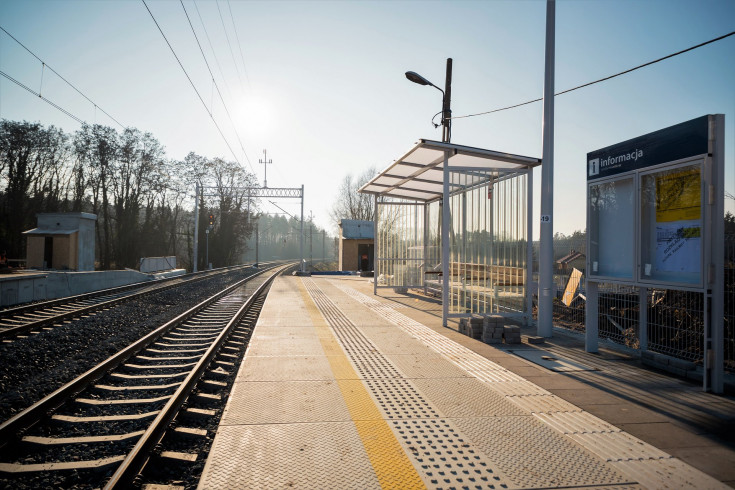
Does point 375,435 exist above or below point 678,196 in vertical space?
below

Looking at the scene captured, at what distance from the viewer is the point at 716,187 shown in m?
5.05

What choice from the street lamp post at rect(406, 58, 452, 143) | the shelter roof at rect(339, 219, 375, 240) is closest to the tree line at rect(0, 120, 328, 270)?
the shelter roof at rect(339, 219, 375, 240)

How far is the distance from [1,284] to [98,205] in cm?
3142

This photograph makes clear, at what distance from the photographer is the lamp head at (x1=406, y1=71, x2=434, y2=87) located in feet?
44.9

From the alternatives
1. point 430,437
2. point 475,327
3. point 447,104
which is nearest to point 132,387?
point 430,437

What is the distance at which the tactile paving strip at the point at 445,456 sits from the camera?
3.01 m

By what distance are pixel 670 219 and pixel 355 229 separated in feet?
113

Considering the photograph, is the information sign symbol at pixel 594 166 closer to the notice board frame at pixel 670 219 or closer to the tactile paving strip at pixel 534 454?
the notice board frame at pixel 670 219

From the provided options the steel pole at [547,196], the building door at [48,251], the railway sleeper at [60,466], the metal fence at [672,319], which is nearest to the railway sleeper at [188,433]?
the railway sleeper at [60,466]

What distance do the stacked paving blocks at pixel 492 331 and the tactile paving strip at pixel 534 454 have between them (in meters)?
3.81

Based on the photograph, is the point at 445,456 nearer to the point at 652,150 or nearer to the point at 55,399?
the point at 55,399

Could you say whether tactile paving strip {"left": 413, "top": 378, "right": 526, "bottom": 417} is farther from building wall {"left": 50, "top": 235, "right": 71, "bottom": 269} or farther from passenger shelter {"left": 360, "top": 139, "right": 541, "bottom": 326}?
building wall {"left": 50, "top": 235, "right": 71, "bottom": 269}

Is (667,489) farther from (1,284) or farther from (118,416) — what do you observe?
(1,284)

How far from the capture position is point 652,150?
19.6 ft
